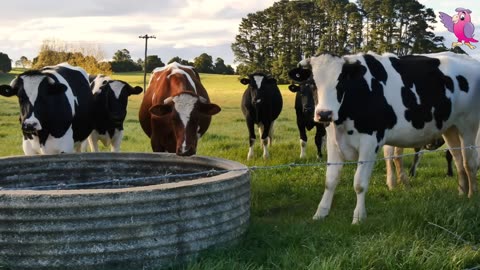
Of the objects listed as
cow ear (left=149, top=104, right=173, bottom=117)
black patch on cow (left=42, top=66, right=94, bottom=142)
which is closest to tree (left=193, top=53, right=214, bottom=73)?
black patch on cow (left=42, top=66, right=94, bottom=142)

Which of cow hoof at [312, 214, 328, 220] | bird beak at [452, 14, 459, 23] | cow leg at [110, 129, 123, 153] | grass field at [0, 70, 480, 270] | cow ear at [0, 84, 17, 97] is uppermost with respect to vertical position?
bird beak at [452, 14, 459, 23]

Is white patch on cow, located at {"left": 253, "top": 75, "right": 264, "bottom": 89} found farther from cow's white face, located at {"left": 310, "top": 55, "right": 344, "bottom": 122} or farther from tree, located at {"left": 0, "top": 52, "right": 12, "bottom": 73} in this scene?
tree, located at {"left": 0, "top": 52, "right": 12, "bottom": 73}

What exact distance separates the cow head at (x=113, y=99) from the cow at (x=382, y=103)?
343cm

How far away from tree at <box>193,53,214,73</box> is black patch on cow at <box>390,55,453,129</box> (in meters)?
62.5

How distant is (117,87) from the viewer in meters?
9.11

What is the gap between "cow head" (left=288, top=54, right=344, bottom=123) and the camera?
6039mm

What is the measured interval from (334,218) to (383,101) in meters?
1.45

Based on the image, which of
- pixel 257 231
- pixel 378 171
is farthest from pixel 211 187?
pixel 378 171

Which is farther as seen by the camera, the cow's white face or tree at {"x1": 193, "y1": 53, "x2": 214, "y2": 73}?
tree at {"x1": 193, "y1": 53, "x2": 214, "y2": 73}

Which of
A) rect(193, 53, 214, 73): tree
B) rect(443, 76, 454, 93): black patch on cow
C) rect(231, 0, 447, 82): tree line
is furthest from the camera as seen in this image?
rect(193, 53, 214, 73): tree

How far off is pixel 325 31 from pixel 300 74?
191 ft

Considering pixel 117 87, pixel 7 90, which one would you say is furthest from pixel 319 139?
pixel 7 90

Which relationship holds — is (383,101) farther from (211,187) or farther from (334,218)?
(211,187)

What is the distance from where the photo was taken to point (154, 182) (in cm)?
656
